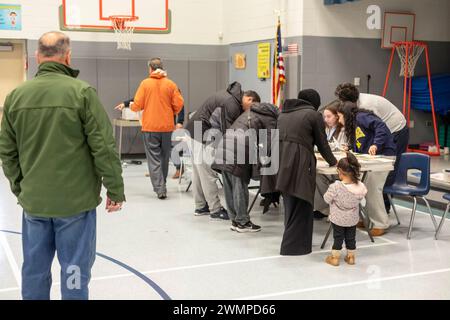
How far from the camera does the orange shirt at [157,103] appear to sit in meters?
6.99

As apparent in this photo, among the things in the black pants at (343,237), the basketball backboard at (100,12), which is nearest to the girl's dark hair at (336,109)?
the black pants at (343,237)

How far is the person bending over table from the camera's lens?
5461 millimetres

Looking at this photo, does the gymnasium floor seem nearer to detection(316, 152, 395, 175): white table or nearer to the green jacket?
detection(316, 152, 395, 175): white table

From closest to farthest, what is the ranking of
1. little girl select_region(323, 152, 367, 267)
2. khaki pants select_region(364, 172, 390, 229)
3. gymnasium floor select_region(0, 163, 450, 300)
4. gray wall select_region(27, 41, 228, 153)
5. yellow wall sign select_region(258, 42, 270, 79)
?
gymnasium floor select_region(0, 163, 450, 300) → little girl select_region(323, 152, 367, 267) → khaki pants select_region(364, 172, 390, 229) → yellow wall sign select_region(258, 42, 270, 79) → gray wall select_region(27, 41, 228, 153)

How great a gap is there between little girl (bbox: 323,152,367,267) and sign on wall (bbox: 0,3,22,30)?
6989mm

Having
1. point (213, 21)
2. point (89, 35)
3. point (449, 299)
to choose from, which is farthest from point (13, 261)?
point (213, 21)

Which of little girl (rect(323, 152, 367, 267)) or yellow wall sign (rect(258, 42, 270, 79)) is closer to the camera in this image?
little girl (rect(323, 152, 367, 267))

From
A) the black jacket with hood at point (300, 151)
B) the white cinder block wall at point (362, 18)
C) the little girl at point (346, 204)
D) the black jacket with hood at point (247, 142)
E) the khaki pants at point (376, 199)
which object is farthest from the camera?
the white cinder block wall at point (362, 18)

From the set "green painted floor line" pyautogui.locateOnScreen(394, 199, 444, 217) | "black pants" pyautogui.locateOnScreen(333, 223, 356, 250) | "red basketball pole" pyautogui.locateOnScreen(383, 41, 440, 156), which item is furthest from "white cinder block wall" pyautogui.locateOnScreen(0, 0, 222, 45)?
"black pants" pyautogui.locateOnScreen(333, 223, 356, 250)

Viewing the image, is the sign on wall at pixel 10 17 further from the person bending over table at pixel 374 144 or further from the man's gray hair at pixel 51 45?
the man's gray hair at pixel 51 45

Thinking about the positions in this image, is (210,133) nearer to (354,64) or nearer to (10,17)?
(354,64)

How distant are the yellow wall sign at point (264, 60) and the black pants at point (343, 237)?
16.9 ft

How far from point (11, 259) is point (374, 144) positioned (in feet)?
10.9
